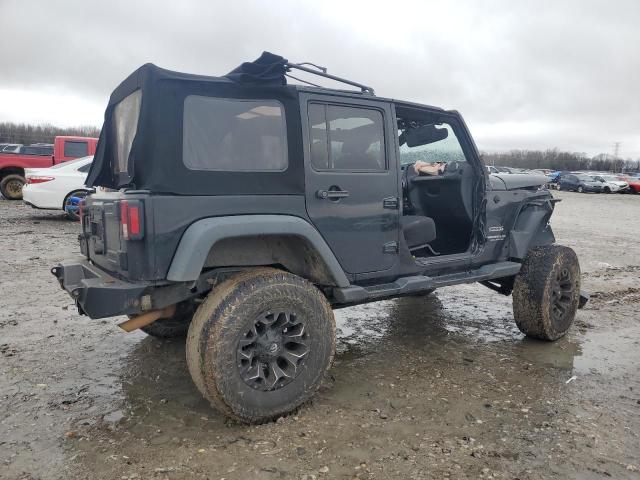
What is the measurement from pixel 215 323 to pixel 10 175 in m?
15.1

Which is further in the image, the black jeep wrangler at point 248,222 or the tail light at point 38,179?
the tail light at point 38,179

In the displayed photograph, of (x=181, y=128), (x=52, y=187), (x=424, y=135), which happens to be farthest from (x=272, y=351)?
(x=52, y=187)

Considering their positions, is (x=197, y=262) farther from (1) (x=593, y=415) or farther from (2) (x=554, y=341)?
(2) (x=554, y=341)

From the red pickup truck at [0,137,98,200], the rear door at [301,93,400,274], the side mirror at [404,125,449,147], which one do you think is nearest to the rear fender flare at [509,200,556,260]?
the side mirror at [404,125,449,147]

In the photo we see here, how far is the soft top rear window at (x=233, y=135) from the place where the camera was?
2.88 m

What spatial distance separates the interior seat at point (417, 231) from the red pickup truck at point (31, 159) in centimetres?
1156

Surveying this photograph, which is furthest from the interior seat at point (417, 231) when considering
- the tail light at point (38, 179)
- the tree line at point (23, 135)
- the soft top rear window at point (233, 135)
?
the tree line at point (23, 135)

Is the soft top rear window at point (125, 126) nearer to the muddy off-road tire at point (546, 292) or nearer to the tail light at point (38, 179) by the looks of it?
the muddy off-road tire at point (546, 292)

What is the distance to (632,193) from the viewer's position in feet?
106

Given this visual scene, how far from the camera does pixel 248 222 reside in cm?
283

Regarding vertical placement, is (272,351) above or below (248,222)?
below

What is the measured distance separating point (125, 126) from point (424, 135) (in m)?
2.48

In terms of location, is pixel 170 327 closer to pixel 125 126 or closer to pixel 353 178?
pixel 125 126

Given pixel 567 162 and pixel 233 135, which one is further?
pixel 567 162
